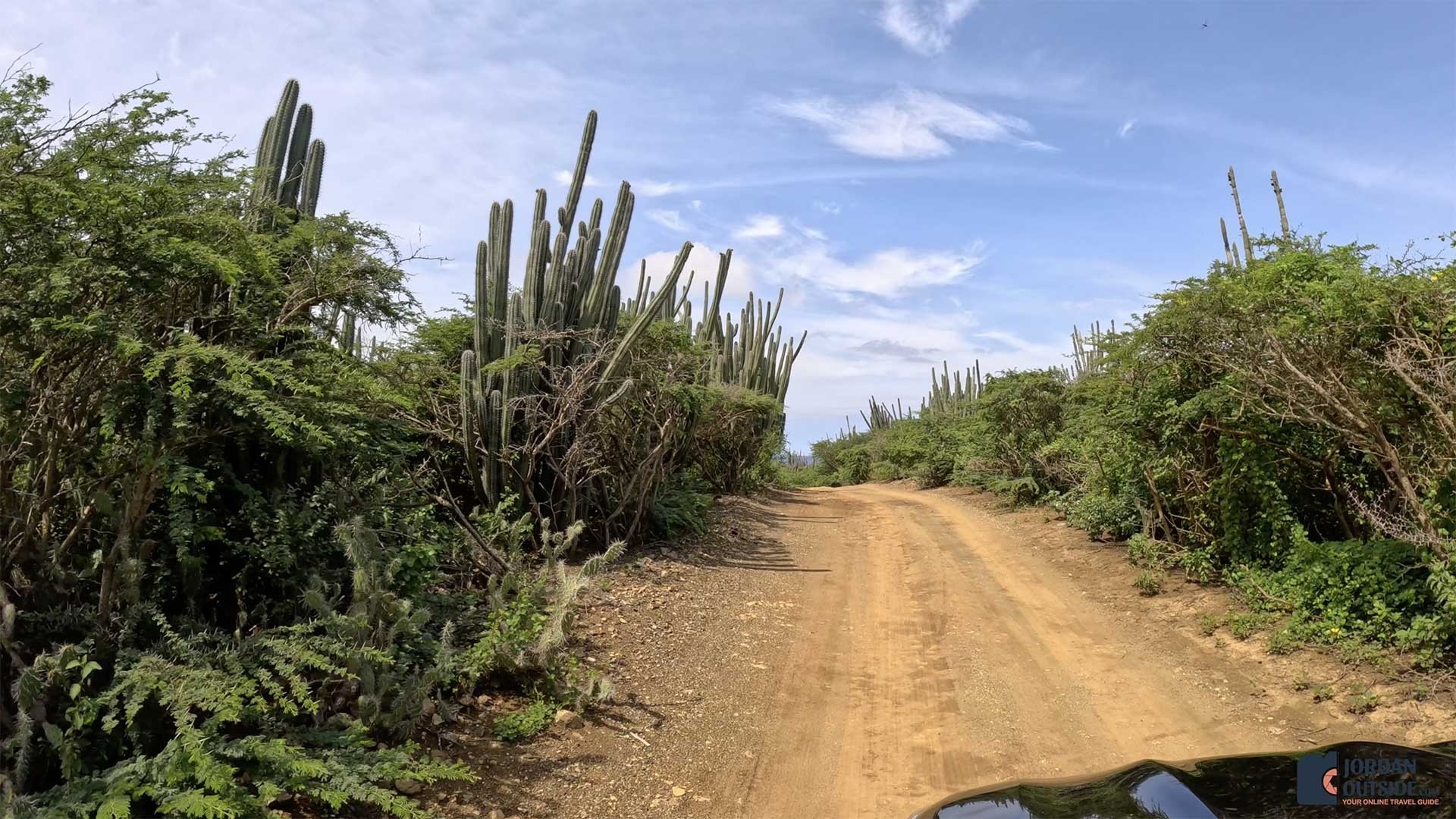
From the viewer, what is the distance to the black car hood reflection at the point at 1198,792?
7.61 feet

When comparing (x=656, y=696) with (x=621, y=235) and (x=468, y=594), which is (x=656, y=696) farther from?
(x=621, y=235)

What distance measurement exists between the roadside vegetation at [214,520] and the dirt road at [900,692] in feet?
2.20

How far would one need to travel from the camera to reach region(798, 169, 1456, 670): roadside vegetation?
536 centimetres

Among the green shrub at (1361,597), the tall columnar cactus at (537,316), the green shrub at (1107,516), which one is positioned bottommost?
the green shrub at (1361,597)

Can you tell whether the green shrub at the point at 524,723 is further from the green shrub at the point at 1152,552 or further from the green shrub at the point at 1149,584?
the green shrub at the point at 1152,552

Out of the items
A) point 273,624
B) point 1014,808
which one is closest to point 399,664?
point 273,624

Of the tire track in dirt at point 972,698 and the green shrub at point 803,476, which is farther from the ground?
the green shrub at point 803,476

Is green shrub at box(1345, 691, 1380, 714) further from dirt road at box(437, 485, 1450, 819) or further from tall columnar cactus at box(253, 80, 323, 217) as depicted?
tall columnar cactus at box(253, 80, 323, 217)

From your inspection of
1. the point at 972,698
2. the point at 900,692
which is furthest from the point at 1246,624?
the point at 900,692

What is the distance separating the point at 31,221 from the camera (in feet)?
11.9

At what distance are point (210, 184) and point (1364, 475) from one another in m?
8.73

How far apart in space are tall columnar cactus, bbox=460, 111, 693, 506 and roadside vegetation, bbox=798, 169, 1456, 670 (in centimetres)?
551

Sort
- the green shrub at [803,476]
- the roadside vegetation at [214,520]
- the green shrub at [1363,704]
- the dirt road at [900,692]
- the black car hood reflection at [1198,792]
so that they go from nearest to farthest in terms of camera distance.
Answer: the black car hood reflection at [1198,792] → the roadside vegetation at [214,520] → the dirt road at [900,692] → the green shrub at [1363,704] → the green shrub at [803,476]

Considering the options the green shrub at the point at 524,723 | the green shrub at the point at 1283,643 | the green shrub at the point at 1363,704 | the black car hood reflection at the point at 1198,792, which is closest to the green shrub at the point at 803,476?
the green shrub at the point at 1283,643
